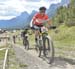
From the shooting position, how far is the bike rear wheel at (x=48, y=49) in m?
12.0

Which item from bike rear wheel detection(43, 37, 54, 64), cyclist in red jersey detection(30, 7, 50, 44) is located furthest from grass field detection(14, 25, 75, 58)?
cyclist in red jersey detection(30, 7, 50, 44)

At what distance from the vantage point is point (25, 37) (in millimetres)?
23375

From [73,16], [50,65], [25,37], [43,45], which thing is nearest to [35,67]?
[50,65]

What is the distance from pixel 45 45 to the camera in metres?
13.3

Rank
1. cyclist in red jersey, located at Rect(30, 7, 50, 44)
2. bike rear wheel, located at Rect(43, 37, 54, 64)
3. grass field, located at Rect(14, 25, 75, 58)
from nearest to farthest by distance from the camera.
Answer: bike rear wheel, located at Rect(43, 37, 54, 64), cyclist in red jersey, located at Rect(30, 7, 50, 44), grass field, located at Rect(14, 25, 75, 58)

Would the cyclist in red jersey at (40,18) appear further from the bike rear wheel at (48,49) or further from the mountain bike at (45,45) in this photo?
the bike rear wheel at (48,49)

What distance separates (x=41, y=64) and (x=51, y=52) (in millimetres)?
587

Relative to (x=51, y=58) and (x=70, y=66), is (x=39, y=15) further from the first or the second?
(x=70, y=66)

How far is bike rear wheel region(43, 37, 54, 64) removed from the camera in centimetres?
1205

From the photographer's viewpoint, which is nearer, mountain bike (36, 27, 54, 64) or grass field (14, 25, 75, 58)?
mountain bike (36, 27, 54, 64)

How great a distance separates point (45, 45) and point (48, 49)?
0.70 metres

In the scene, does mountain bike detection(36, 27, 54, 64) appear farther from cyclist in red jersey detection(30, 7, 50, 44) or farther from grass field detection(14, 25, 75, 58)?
grass field detection(14, 25, 75, 58)

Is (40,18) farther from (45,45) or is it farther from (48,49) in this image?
(48,49)

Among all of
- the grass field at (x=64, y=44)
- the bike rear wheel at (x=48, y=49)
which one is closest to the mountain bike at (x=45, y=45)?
the bike rear wheel at (x=48, y=49)
